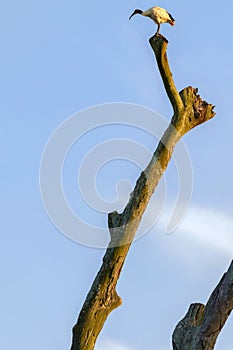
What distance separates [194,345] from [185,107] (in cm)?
440

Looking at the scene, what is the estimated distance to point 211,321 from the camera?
12.7m

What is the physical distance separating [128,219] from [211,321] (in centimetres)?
262

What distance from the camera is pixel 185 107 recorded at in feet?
48.1

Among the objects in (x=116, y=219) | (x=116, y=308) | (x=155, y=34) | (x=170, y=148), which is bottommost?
(x=116, y=308)

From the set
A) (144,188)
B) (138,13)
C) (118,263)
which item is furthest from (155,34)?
(118,263)

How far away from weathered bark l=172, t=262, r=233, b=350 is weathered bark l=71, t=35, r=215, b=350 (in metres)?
1.81

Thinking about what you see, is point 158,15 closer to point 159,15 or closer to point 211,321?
point 159,15

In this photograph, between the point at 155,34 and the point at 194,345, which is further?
the point at 155,34

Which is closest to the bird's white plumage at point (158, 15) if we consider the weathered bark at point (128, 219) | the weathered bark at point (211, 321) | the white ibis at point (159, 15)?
the white ibis at point (159, 15)

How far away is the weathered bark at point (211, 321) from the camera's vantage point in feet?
41.3

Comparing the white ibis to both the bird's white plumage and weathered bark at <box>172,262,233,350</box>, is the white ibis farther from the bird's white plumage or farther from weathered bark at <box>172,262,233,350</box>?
weathered bark at <box>172,262,233,350</box>

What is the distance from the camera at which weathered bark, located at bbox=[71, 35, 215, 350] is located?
14.2 m

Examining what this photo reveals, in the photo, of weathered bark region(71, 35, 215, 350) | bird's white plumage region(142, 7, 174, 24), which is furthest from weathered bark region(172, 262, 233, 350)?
bird's white plumage region(142, 7, 174, 24)

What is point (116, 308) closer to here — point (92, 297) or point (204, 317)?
point (92, 297)
